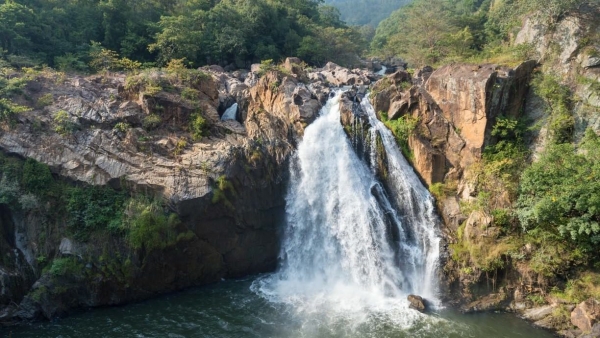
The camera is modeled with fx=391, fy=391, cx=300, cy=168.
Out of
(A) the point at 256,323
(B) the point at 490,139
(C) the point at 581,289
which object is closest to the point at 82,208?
(A) the point at 256,323

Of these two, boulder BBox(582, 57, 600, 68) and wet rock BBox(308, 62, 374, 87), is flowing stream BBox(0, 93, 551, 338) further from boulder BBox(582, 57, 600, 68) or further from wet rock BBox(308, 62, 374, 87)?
boulder BBox(582, 57, 600, 68)

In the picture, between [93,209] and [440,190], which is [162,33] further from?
[440,190]

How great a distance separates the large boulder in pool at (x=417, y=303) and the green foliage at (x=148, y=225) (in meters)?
11.1

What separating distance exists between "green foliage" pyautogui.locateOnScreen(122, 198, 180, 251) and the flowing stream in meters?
2.77

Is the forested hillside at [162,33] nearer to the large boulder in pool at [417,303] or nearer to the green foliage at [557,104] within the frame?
the green foliage at [557,104]

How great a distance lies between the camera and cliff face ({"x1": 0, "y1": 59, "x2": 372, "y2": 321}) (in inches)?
673

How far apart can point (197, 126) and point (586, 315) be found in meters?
19.6

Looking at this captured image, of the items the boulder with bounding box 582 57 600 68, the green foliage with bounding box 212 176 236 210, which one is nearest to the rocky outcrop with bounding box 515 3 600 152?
the boulder with bounding box 582 57 600 68

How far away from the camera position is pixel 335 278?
1969 centimetres

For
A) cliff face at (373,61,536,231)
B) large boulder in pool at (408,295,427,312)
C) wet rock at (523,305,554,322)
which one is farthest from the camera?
cliff face at (373,61,536,231)

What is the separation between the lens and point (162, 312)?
17.0 metres

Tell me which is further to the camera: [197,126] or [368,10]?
[368,10]

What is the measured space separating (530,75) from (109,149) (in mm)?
22940

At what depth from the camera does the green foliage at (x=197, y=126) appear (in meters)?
21.7
